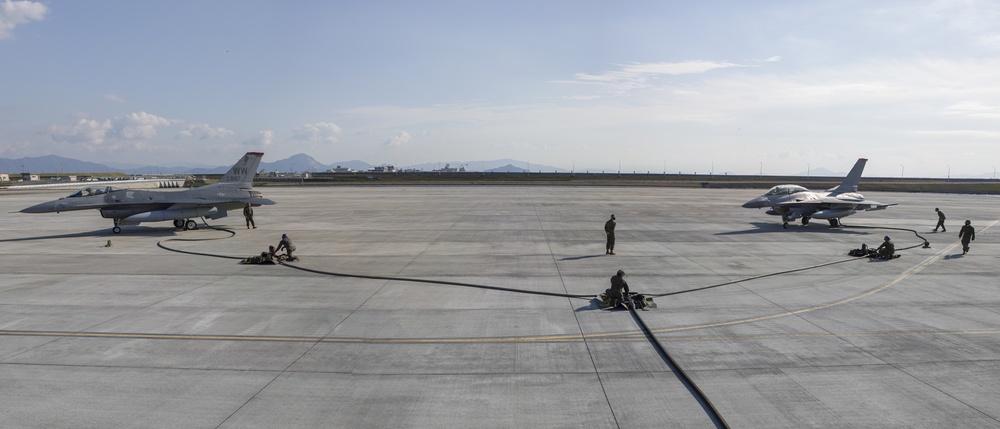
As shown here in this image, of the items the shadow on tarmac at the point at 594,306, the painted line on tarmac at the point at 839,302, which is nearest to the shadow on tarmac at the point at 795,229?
the painted line on tarmac at the point at 839,302

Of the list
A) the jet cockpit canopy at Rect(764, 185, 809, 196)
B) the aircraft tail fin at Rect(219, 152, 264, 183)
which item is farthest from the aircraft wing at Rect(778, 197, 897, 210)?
the aircraft tail fin at Rect(219, 152, 264, 183)

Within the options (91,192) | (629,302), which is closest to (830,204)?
(629,302)

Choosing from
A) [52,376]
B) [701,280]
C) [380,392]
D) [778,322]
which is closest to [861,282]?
[701,280]

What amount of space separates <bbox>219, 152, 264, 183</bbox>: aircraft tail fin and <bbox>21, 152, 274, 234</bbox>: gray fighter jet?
1.54 ft

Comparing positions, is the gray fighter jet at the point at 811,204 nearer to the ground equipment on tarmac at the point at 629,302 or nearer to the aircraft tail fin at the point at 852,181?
the aircraft tail fin at the point at 852,181

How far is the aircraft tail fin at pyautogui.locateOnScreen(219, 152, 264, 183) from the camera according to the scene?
3206cm

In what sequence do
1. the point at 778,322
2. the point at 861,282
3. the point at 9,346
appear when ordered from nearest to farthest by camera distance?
the point at 9,346
the point at 778,322
the point at 861,282

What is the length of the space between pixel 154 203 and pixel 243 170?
205 inches

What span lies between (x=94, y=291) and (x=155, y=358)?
752 cm

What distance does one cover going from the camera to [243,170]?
32531mm

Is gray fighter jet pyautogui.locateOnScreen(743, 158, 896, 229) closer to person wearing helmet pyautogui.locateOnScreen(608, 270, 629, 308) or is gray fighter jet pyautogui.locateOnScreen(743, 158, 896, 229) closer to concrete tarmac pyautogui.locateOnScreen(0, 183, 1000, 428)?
concrete tarmac pyautogui.locateOnScreen(0, 183, 1000, 428)

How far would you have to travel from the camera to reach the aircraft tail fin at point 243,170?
3206 cm

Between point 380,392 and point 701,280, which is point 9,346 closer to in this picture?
point 380,392

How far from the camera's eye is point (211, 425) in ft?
24.6
